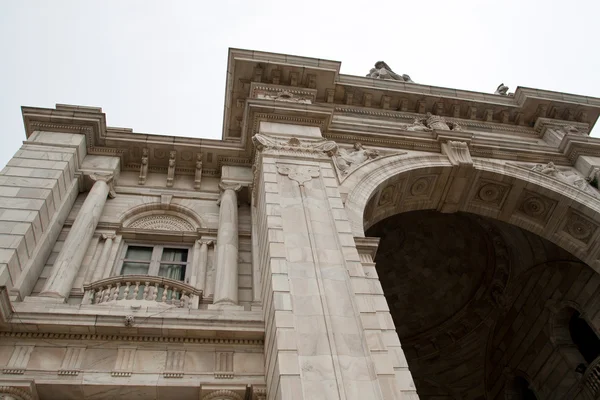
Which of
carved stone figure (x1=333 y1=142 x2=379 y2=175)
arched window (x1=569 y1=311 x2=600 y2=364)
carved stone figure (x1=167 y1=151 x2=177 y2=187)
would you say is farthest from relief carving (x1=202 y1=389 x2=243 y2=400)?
arched window (x1=569 y1=311 x2=600 y2=364)

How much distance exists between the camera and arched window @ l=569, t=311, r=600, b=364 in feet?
56.7

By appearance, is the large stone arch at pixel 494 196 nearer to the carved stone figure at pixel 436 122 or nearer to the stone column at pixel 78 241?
the carved stone figure at pixel 436 122

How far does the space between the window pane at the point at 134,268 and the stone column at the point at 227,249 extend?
1.75 m

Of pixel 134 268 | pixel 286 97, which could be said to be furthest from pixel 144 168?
pixel 286 97

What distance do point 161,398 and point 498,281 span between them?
15.5 m

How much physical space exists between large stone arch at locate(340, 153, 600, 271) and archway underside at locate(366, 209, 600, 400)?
7.24ft

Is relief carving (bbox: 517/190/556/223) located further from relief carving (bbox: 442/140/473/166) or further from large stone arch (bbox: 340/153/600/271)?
relief carving (bbox: 442/140/473/166)

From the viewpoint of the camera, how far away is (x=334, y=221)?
1126 cm

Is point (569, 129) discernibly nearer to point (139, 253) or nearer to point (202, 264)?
point (202, 264)

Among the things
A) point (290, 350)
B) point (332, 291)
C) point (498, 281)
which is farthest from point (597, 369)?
point (290, 350)

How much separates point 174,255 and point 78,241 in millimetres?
2277

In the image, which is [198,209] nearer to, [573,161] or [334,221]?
[334,221]

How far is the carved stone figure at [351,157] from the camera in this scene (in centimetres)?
1460

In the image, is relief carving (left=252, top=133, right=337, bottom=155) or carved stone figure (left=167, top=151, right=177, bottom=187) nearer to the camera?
relief carving (left=252, top=133, right=337, bottom=155)
